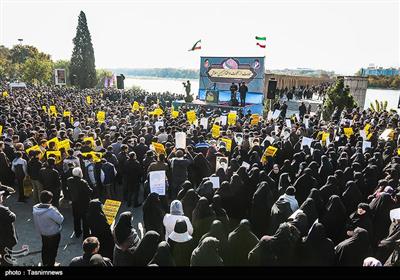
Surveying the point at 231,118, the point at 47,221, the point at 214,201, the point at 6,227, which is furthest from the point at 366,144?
the point at 6,227

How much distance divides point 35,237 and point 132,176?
258 cm

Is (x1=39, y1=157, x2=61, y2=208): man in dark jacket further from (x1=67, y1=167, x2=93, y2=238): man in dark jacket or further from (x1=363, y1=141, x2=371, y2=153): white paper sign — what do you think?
(x1=363, y1=141, x2=371, y2=153): white paper sign

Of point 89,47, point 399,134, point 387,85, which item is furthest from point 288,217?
point 387,85

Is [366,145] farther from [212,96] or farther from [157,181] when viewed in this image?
[212,96]

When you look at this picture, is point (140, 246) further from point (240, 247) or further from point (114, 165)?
point (114, 165)

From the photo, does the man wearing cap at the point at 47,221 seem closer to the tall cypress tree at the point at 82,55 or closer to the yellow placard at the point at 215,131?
the yellow placard at the point at 215,131

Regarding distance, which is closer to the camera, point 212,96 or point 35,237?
point 35,237

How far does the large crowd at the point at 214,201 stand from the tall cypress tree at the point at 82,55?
37272 millimetres

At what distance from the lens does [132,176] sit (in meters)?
8.69

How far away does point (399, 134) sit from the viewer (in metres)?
13.5

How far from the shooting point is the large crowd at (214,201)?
4.47 m

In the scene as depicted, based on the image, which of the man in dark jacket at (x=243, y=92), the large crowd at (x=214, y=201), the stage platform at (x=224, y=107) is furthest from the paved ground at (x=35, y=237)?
the man in dark jacket at (x=243, y=92)

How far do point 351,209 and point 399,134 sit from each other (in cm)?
843

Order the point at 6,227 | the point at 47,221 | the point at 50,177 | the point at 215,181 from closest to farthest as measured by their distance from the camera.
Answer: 1. the point at 6,227
2. the point at 47,221
3. the point at 215,181
4. the point at 50,177
